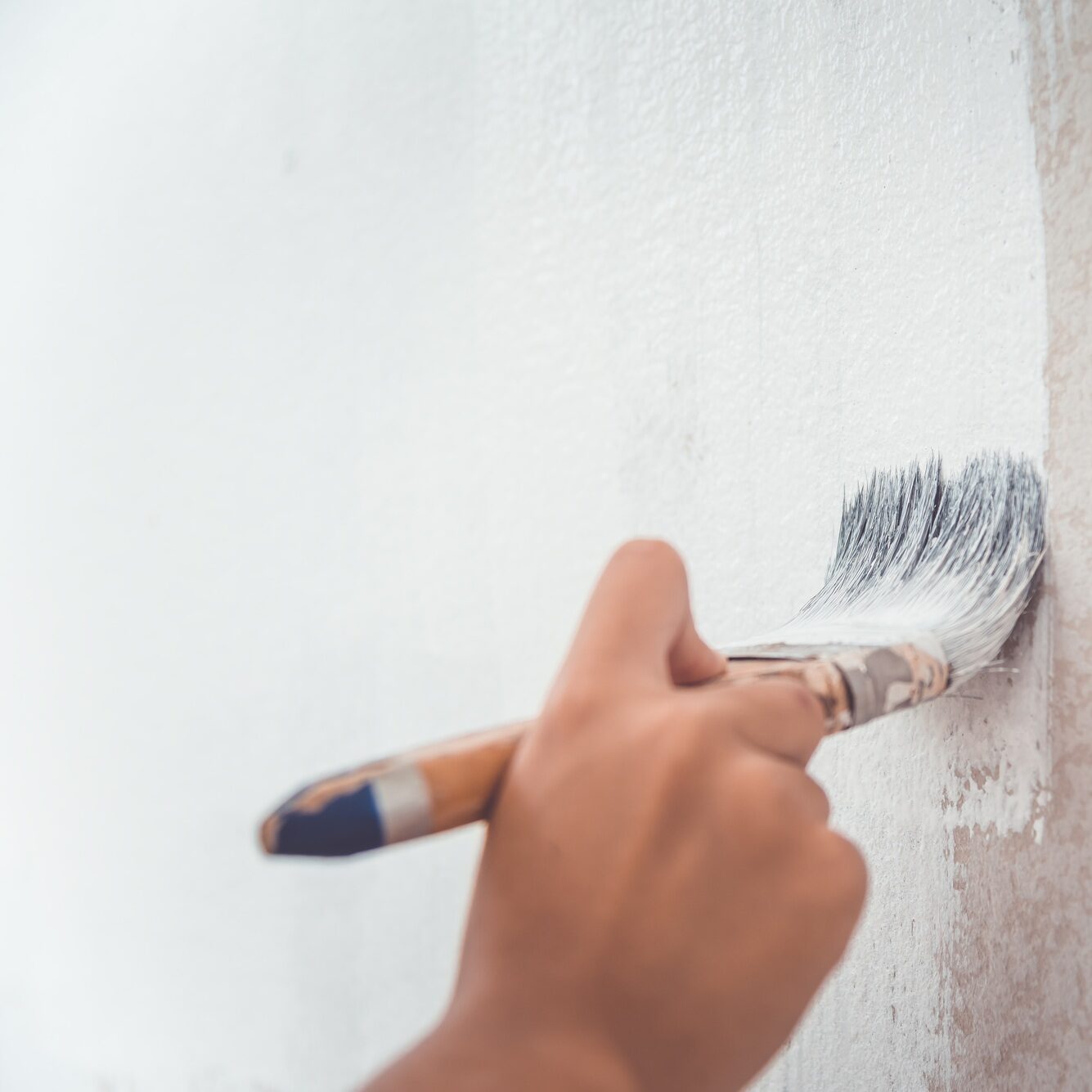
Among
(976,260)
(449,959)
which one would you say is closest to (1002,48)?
(976,260)

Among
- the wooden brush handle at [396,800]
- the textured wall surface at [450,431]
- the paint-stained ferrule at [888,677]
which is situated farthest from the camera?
the textured wall surface at [450,431]

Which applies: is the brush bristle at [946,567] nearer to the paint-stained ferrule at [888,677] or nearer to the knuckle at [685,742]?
the paint-stained ferrule at [888,677]

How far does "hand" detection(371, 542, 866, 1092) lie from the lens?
9.0 inches

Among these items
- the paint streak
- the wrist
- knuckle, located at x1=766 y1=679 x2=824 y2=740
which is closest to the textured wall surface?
the paint streak

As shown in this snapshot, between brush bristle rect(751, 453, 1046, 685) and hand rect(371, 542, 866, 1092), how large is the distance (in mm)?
134

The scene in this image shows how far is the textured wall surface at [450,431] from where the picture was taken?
1.44ft

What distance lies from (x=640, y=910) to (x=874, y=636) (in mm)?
181

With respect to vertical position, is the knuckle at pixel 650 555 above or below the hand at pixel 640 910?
above

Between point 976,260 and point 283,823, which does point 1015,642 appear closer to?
point 976,260

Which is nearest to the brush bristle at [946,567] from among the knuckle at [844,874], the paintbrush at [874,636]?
the paintbrush at [874,636]

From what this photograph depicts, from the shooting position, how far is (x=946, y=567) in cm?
42

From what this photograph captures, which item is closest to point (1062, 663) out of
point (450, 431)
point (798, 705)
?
point (798, 705)

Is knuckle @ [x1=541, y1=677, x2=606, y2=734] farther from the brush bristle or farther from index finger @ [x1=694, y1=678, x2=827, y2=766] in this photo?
the brush bristle

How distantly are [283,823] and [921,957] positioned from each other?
378 millimetres
